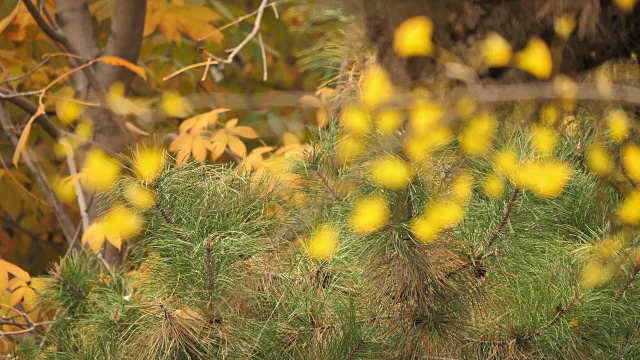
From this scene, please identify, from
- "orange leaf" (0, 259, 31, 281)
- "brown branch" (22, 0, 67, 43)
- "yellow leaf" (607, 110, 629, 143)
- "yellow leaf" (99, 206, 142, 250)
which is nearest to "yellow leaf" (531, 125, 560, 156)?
"yellow leaf" (607, 110, 629, 143)

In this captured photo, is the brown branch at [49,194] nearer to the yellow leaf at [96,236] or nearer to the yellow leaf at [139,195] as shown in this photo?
the yellow leaf at [96,236]

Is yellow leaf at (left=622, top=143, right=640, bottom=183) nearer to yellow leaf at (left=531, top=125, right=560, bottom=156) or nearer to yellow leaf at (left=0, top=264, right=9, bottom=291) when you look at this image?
yellow leaf at (left=531, top=125, right=560, bottom=156)

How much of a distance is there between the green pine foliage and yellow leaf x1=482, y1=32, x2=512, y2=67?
0.42 feet

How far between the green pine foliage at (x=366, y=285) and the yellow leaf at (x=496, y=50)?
0.42ft

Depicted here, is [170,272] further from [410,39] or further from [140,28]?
[140,28]

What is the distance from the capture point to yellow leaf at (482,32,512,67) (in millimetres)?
1194

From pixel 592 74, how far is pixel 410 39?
0.51m

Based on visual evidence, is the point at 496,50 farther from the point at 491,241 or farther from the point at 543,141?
the point at 491,241

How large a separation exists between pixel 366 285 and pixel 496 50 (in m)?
0.39

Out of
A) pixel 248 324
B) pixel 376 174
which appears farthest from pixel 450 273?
pixel 248 324

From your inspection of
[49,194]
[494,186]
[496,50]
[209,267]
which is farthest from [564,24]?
[49,194]

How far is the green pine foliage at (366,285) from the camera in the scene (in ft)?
3.95

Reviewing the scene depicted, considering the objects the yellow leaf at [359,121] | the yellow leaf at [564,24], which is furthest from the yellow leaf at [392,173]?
the yellow leaf at [564,24]

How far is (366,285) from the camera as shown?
125 centimetres
